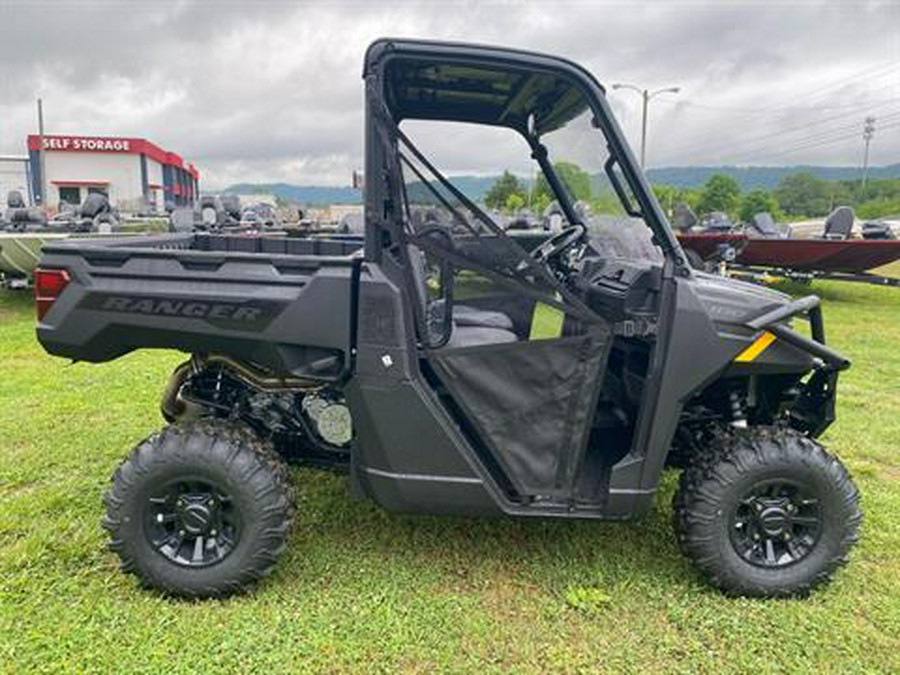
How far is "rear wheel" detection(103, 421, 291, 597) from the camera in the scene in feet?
8.42

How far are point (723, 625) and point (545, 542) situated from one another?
816mm

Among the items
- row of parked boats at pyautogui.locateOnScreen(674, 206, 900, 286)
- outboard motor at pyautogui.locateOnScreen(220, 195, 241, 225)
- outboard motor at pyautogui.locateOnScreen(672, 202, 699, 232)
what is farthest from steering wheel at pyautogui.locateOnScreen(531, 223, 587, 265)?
outboard motor at pyautogui.locateOnScreen(220, 195, 241, 225)

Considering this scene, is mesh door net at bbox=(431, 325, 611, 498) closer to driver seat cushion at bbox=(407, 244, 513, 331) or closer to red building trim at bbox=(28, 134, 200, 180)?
driver seat cushion at bbox=(407, 244, 513, 331)

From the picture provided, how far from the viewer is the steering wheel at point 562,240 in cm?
318

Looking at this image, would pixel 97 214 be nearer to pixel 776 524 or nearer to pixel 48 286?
pixel 48 286

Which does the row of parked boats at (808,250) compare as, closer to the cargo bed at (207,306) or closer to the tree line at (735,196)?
the tree line at (735,196)

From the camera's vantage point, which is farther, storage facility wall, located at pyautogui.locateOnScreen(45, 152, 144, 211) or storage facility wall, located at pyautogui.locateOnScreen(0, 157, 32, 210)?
storage facility wall, located at pyautogui.locateOnScreen(45, 152, 144, 211)

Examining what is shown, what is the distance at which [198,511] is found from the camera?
8.52ft

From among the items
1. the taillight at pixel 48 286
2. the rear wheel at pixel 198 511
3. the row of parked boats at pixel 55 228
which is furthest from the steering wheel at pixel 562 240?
the row of parked boats at pixel 55 228

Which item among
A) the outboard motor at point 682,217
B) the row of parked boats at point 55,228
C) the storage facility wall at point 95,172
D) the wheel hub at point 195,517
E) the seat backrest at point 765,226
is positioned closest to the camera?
the wheel hub at point 195,517

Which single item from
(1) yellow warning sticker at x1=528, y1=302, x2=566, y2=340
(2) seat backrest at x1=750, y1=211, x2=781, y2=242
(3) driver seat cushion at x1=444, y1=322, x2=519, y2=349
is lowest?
(3) driver seat cushion at x1=444, y1=322, x2=519, y2=349

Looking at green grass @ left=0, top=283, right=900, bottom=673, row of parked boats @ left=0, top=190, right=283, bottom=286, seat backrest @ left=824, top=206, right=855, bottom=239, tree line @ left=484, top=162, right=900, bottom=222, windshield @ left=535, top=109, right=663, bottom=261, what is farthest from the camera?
seat backrest @ left=824, top=206, right=855, bottom=239

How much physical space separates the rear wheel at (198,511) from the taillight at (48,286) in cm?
64

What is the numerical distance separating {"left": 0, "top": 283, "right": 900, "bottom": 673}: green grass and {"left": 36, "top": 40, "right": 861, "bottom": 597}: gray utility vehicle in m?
0.18
